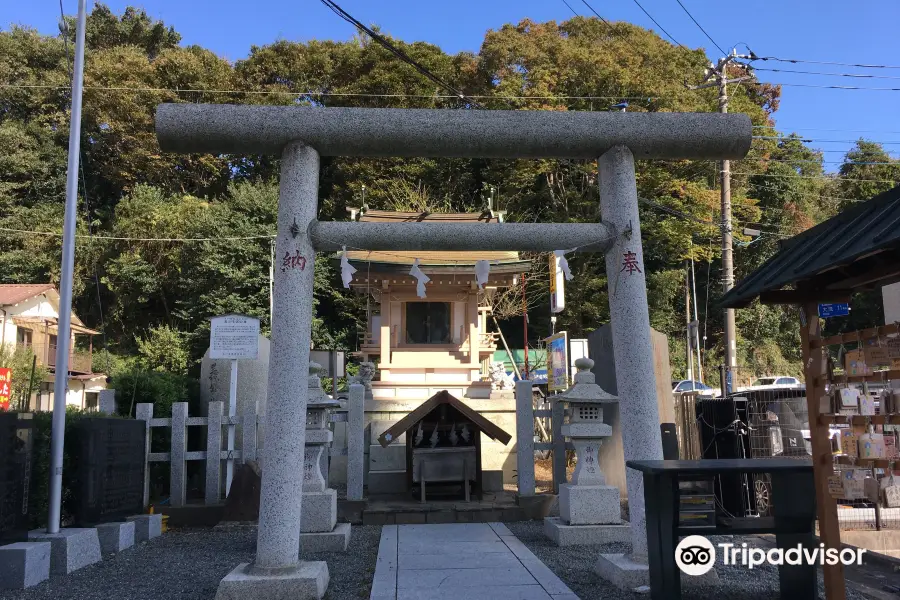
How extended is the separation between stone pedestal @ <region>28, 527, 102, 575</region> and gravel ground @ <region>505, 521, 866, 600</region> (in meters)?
4.32

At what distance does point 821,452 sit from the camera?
13.7 ft

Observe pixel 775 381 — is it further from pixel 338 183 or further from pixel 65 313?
pixel 65 313

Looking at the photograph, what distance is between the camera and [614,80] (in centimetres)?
2506

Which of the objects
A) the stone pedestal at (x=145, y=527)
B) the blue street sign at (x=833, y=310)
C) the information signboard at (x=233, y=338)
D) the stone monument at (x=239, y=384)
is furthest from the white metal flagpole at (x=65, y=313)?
the blue street sign at (x=833, y=310)

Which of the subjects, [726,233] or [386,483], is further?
[726,233]

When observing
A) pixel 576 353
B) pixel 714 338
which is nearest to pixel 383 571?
pixel 576 353

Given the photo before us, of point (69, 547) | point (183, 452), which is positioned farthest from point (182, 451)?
point (69, 547)

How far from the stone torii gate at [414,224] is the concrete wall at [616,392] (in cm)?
399

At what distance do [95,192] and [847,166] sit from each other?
38539 millimetres

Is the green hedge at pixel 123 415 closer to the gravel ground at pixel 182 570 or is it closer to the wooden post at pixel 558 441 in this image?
the gravel ground at pixel 182 570

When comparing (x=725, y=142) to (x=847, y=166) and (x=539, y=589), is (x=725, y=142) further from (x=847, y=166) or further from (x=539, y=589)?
(x=847, y=166)

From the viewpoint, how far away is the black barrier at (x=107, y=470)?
6133 mm

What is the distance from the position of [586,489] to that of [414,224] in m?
3.80

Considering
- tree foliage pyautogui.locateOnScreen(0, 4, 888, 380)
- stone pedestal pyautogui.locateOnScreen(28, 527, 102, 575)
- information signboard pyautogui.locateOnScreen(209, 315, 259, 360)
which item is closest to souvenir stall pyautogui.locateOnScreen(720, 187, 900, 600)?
stone pedestal pyautogui.locateOnScreen(28, 527, 102, 575)
